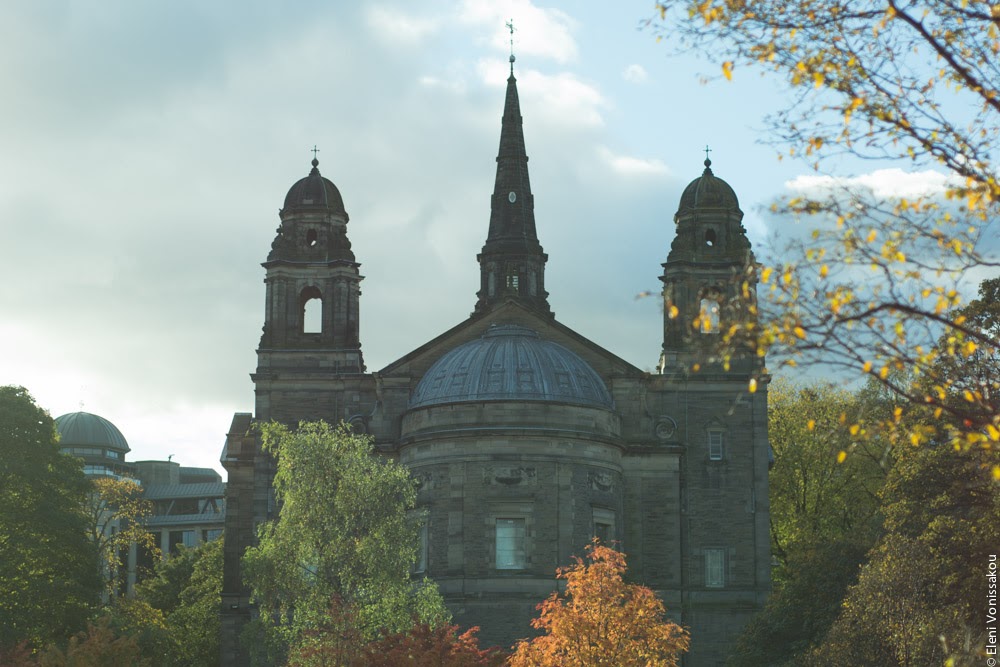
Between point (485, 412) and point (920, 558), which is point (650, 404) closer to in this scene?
point (485, 412)

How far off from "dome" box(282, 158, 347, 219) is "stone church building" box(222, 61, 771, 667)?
0.22 feet

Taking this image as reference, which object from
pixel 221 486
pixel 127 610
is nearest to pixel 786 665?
pixel 127 610

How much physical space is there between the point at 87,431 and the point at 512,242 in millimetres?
85793

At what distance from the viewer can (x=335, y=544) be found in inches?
1577

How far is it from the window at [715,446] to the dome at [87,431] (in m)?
90.4

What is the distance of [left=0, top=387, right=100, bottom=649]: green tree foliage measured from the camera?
47656 millimetres

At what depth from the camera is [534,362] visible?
176 ft

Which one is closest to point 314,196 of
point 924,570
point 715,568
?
point 715,568

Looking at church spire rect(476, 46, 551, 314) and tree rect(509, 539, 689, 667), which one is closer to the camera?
tree rect(509, 539, 689, 667)

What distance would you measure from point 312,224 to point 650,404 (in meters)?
14.6

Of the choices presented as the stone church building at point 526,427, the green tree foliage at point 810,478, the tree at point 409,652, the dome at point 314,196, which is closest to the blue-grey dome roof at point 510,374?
the stone church building at point 526,427

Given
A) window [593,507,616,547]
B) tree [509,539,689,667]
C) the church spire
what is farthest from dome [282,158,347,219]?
tree [509,539,689,667]

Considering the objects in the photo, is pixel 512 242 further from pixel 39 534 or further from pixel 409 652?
pixel 409 652

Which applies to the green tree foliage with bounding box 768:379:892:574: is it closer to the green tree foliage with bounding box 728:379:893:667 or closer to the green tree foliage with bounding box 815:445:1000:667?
the green tree foliage with bounding box 728:379:893:667
